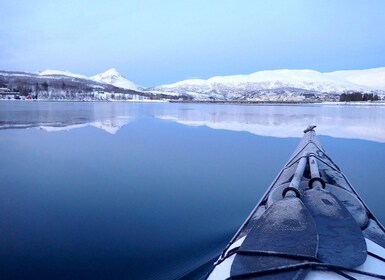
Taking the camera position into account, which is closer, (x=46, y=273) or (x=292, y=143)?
(x=46, y=273)

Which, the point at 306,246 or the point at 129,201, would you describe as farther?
the point at 129,201

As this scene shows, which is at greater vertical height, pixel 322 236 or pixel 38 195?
pixel 322 236

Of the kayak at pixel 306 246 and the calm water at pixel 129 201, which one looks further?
the calm water at pixel 129 201

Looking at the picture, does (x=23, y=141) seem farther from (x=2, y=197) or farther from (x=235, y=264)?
(x=235, y=264)

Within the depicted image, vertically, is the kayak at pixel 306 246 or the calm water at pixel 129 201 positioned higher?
the kayak at pixel 306 246

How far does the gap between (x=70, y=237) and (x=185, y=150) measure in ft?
20.9

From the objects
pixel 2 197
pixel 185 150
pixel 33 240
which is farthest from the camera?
pixel 185 150

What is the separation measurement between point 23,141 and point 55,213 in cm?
696

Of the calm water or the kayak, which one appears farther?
the calm water

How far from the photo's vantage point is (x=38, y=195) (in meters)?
5.27

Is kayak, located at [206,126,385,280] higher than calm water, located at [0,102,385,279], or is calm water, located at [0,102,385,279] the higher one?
kayak, located at [206,126,385,280]

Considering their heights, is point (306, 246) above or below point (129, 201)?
above

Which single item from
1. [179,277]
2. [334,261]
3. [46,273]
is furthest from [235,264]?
[46,273]

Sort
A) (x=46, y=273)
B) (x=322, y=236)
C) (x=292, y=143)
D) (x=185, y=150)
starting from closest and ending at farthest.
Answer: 1. (x=322, y=236)
2. (x=46, y=273)
3. (x=185, y=150)
4. (x=292, y=143)
